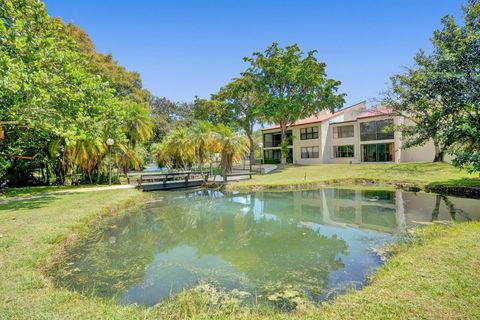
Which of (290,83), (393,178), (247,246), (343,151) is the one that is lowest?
→ (247,246)

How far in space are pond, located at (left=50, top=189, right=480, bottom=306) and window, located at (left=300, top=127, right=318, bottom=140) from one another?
77.1 feet

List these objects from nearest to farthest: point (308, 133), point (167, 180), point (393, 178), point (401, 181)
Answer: point (401, 181) < point (393, 178) < point (167, 180) < point (308, 133)

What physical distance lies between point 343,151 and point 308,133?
5.47 metres

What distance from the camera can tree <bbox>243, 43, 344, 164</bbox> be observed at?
29.4m

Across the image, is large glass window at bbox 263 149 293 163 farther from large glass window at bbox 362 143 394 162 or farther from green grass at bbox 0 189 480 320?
green grass at bbox 0 189 480 320

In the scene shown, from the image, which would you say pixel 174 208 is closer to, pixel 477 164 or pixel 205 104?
pixel 477 164

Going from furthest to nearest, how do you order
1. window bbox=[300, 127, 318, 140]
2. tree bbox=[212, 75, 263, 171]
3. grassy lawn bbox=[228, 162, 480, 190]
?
window bbox=[300, 127, 318, 140] → tree bbox=[212, 75, 263, 171] → grassy lawn bbox=[228, 162, 480, 190]

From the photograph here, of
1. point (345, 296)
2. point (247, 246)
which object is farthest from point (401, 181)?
point (345, 296)

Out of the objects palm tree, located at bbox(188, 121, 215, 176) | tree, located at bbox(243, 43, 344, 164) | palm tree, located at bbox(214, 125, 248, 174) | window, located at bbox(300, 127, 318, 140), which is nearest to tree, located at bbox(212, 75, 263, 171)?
tree, located at bbox(243, 43, 344, 164)

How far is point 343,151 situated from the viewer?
3534 centimetres

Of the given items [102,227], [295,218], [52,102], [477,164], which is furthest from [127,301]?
[477,164]

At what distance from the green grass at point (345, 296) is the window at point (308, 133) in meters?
31.3

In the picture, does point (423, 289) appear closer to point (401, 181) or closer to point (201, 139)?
point (401, 181)

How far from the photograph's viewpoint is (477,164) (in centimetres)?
904
